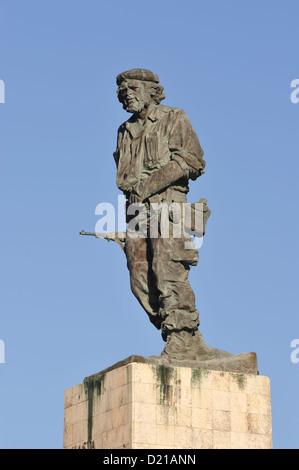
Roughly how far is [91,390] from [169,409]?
1593mm

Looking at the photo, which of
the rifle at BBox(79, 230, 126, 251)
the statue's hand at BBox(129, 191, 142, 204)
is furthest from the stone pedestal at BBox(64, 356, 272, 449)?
the statue's hand at BBox(129, 191, 142, 204)

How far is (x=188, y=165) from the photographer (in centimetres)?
2245

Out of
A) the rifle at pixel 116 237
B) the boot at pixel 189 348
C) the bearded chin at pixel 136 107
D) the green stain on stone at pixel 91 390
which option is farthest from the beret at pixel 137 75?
the green stain on stone at pixel 91 390

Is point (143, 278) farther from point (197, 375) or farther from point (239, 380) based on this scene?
point (239, 380)

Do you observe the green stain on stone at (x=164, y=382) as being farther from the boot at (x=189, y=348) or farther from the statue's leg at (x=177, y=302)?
the statue's leg at (x=177, y=302)

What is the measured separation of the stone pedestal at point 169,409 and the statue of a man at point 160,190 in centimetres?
74

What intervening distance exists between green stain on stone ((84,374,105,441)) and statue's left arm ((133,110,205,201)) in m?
3.16

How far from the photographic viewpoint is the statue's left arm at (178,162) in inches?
882

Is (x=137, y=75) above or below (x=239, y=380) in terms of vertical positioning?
above

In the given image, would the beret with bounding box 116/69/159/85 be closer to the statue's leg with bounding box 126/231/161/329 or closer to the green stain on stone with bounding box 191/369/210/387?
the statue's leg with bounding box 126/231/161/329

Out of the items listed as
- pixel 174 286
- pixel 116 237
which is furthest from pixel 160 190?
pixel 174 286

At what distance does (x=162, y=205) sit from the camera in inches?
882

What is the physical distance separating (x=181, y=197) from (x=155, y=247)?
3.35 ft
